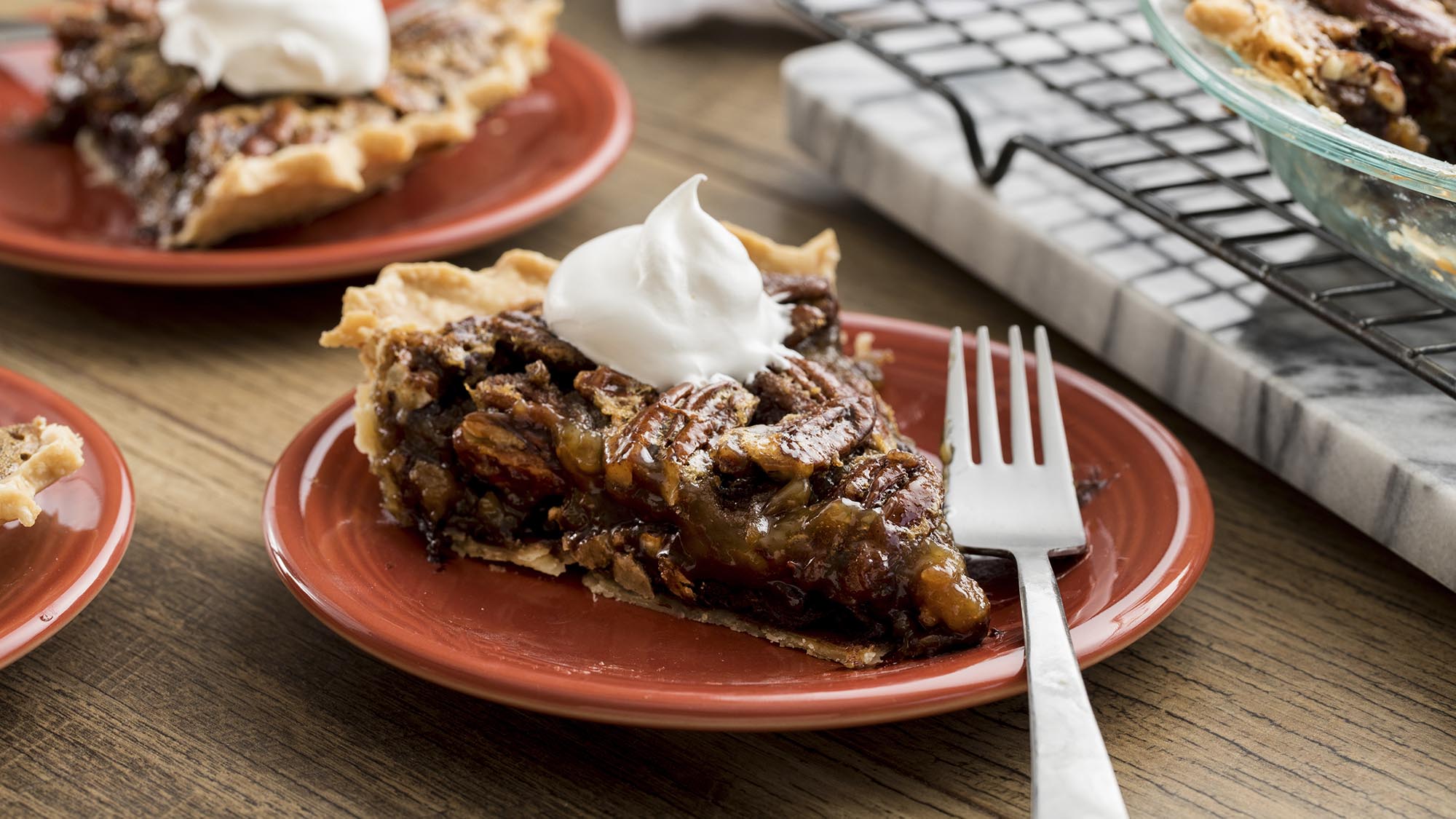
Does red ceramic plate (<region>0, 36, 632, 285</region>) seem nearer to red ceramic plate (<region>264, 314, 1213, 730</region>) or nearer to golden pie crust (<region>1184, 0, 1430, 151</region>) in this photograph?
red ceramic plate (<region>264, 314, 1213, 730</region>)

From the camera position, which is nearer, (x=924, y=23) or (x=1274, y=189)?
(x=1274, y=189)

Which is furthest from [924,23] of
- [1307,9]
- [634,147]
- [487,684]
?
[487,684]

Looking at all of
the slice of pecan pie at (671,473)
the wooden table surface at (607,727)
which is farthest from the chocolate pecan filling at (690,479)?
the wooden table surface at (607,727)

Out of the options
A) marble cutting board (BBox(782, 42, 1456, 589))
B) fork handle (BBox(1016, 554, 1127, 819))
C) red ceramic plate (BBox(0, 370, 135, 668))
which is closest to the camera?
fork handle (BBox(1016, 554, 1127, 819))

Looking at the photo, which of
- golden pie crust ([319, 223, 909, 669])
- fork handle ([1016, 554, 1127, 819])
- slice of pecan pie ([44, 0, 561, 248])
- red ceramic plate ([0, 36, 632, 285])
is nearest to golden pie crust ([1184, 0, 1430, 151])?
golden pie crust ([319, 223, 909, 669])

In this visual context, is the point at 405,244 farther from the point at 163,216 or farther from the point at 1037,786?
the point at 1037,786

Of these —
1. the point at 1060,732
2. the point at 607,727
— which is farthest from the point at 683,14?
the point at 1060,732

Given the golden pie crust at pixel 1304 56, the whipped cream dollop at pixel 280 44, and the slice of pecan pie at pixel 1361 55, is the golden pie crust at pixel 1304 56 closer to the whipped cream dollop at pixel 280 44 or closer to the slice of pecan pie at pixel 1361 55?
the slice of pecan pie at pixel 1361 55
